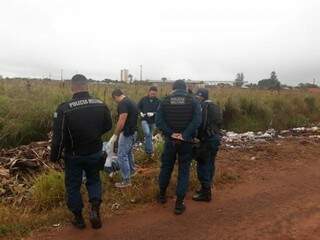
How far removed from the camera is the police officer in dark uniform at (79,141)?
5629 mm

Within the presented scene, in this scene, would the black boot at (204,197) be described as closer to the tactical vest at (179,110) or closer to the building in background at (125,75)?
the tactical vest at (179,110)

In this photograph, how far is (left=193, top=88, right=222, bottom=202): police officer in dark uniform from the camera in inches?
277

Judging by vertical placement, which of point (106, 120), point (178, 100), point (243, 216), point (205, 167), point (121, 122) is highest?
point (178, 100)

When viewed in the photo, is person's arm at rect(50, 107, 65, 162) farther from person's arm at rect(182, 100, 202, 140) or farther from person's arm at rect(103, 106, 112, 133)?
person's arm at rect(182, 100, 202, 140)

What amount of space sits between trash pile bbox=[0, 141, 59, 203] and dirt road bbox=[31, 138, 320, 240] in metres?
1.68

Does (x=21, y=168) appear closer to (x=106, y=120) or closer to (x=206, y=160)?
(x=106, y=120)

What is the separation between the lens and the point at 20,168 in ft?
27.4

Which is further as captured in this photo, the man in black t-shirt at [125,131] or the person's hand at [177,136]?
the man in black t-shirt at [125,131]

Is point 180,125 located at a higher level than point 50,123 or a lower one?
higher

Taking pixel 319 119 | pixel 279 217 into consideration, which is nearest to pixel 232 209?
pixel 279 217

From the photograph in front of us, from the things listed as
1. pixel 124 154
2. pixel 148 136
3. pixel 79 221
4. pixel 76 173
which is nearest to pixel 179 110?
pixel 124 154

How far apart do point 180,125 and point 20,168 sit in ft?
11.7

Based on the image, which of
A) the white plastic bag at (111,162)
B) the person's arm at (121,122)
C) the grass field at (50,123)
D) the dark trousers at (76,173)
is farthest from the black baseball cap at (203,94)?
the dark trousers at (76,173)

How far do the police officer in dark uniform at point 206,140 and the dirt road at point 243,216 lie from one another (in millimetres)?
268
